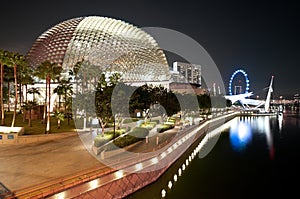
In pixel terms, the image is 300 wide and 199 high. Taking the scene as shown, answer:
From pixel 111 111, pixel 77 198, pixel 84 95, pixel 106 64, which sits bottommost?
pixel 77 198

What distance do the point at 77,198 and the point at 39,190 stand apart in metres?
1.43

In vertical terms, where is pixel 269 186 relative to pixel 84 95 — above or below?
below

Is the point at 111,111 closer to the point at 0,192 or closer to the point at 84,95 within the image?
the point at 84,95

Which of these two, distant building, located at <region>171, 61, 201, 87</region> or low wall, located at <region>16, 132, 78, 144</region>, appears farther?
distant building, located at <region>171, 61, 201, 87</region>

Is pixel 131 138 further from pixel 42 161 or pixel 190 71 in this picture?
pixel 190 71

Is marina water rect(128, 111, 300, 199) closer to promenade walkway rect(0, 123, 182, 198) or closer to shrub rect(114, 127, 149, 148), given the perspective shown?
promenade walkway rect(0, 123, 182, 198)

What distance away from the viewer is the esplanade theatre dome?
51656 mm

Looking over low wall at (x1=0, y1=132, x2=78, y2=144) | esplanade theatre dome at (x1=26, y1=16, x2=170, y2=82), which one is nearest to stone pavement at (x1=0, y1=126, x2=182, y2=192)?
low wall at (x1=0, y1=132, x2=78, y2=144)

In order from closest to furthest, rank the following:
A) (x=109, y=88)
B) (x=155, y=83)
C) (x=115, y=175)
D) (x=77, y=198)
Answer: (x=77, y=198) < (x=115, y=175) < (x=109, y=88) < (x=155, y=83)

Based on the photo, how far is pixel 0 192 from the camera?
8.65m

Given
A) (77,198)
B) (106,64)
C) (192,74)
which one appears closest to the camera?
(77,198)

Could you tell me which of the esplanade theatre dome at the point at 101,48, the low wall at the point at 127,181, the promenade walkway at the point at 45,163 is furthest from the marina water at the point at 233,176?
the esplanade theatre dome at the point at 101,48

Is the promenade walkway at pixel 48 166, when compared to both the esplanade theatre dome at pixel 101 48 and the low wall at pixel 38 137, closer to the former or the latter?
the low wall at pixel 38 137

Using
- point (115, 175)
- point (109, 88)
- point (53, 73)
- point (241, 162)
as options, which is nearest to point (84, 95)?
point (109, 88)
